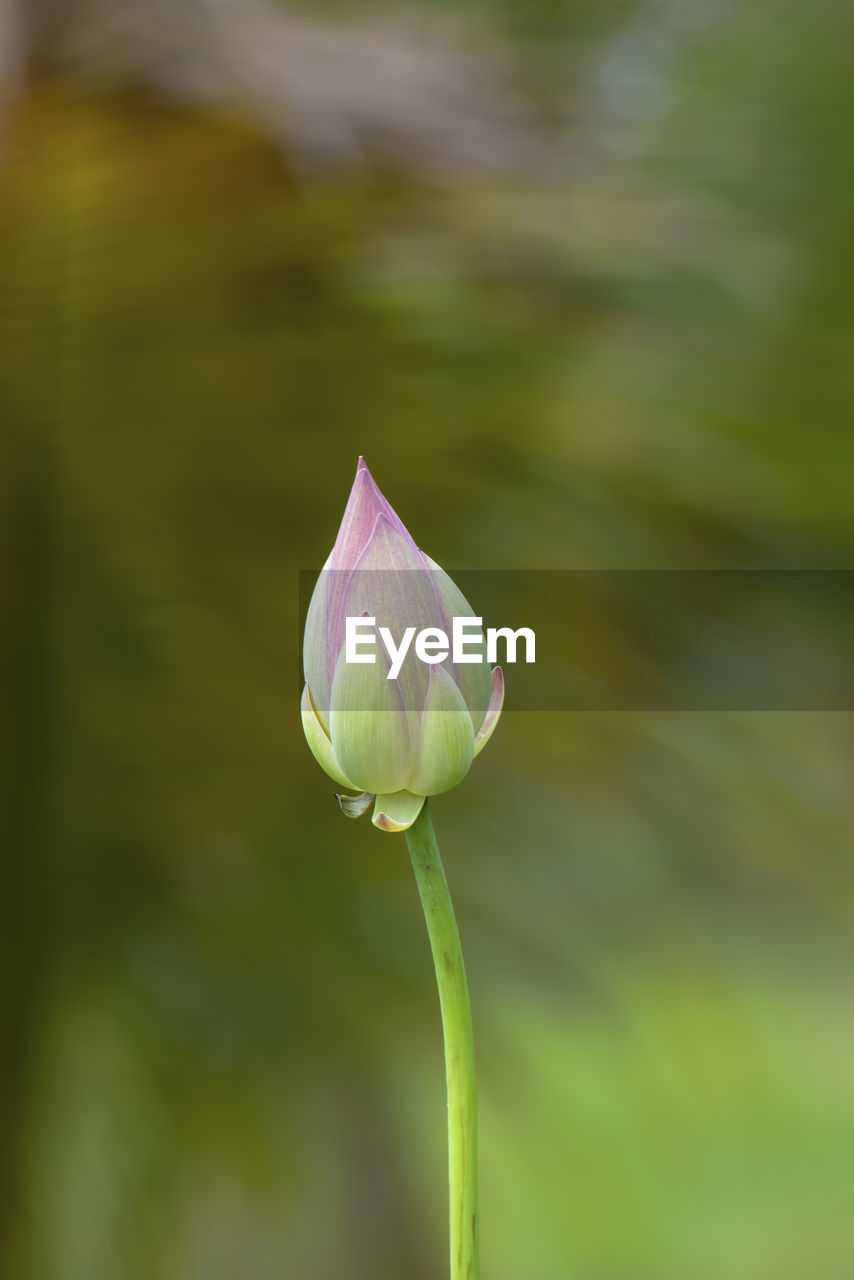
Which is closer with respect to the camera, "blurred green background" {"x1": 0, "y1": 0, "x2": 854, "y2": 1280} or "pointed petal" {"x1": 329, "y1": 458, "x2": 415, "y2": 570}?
"pointed petal" {"x1": 329, "y1": 458, "x2": 415, "y2": 570}

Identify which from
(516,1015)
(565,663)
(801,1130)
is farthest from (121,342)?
(801,1130)

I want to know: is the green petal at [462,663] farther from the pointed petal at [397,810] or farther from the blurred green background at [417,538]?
the blurred green background at [417,538]

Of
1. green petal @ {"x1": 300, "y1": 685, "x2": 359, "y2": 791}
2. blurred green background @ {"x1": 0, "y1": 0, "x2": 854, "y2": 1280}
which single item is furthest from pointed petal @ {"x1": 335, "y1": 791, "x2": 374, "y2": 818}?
blurred green background @ {"x1": 0, "y1": 0, "x2": 854, "y2": 1280}

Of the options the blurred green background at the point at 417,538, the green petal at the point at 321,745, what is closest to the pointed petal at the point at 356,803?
the green petal at the point at 321,745

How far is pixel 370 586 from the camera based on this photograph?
0.10 meters

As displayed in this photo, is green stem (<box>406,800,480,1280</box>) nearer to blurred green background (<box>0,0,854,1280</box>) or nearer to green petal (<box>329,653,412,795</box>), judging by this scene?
green petal (<box>329,653,412,795</box>)

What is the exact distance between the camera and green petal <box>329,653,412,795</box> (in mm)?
103

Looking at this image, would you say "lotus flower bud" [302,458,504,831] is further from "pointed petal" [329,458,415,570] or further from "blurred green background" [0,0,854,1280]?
"blurred green background" [0,0,854,1280]

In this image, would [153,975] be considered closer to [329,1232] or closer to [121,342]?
[329,1232]

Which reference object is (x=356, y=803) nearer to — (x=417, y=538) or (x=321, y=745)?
(x=321, y=745)

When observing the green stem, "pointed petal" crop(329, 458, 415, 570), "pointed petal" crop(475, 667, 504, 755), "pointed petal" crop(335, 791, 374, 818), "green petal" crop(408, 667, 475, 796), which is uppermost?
"pointed petal" crop(329, 458, 415, 570)

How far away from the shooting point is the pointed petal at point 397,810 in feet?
0.34

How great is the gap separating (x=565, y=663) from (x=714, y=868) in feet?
0.38

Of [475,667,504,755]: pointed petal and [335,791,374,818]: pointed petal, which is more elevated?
[475,667,504,755]: pointed petal
